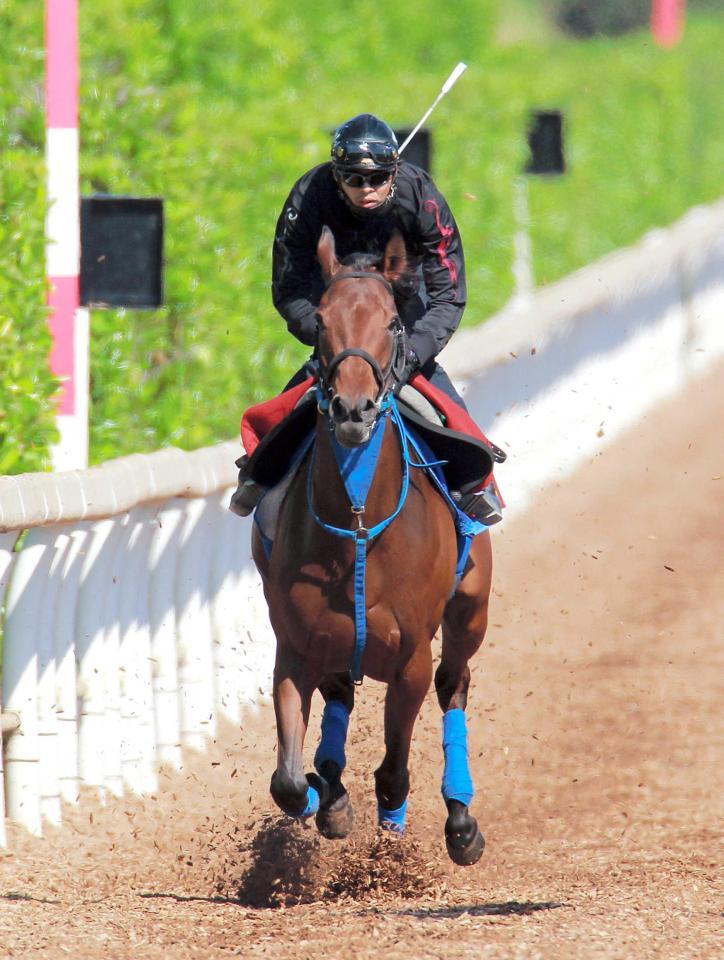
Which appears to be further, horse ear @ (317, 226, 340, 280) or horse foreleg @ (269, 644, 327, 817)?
horse foreleg @ (269, 644, 327, 817)

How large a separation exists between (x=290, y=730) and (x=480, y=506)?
111 centimetres

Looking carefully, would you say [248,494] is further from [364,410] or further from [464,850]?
[464,850]

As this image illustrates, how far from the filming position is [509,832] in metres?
7.20

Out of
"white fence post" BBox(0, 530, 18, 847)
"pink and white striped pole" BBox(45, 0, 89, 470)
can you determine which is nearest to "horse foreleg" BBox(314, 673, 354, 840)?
"white fence post" BBox(0, 530, 18, 847)

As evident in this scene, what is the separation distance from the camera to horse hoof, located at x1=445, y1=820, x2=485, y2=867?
632 centimetres

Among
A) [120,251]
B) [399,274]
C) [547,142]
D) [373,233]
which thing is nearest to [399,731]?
[399,274]

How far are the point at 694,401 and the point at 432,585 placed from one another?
1051 centimetres

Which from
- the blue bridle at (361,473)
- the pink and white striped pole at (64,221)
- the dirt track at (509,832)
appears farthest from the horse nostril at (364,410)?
the pink and white striped pole at (64,221)

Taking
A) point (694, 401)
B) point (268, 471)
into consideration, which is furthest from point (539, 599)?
point (694, 401)

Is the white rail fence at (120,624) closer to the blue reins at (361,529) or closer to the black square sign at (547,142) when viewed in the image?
the blue reins at (361,529)

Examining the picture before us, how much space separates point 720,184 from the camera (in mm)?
23219

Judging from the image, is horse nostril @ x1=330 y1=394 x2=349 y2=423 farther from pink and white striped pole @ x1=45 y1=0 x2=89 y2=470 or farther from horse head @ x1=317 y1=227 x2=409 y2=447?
pink and white striped pole @ x1=45 y1=0 x2=89 y2=470

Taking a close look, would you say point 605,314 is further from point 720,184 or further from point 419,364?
point 720,184

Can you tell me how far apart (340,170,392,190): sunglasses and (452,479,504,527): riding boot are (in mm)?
1173
